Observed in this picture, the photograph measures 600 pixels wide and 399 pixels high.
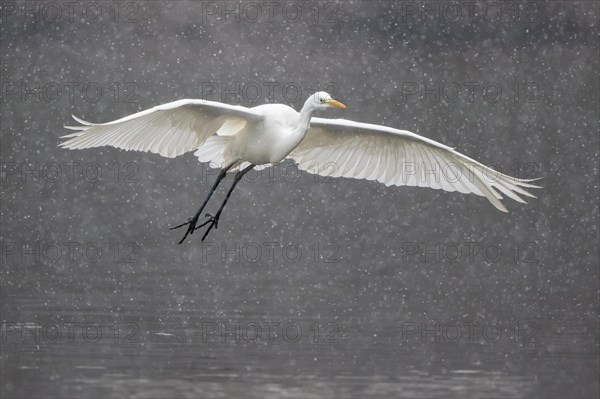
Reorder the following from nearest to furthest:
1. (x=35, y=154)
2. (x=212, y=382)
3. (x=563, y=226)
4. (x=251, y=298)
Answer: (x=212, y=382) → (x=251, y=298) → (x=563, y=226) → (x=35, y=154)

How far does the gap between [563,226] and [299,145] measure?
18231 millimetres

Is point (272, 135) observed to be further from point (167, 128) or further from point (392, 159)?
point (392, 159)

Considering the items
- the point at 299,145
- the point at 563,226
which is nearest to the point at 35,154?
the point at 563,226

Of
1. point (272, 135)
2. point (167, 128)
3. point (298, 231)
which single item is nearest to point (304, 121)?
point (272, 135)

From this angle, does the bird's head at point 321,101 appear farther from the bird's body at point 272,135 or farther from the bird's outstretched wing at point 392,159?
the bird's outstretched wing at point 392,159

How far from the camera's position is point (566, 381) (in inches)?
539

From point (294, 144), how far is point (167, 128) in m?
1.26

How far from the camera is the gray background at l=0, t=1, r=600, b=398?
14414 millimetres

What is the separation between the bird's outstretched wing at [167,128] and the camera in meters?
14.1

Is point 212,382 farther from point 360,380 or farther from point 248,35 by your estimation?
point 248,35

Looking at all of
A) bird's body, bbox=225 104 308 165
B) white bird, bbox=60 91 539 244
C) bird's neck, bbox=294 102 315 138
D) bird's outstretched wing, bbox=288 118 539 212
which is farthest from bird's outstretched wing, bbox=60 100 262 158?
bird's outstretched wing, bbox=288 118 539 212

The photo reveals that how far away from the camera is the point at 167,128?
1485cm

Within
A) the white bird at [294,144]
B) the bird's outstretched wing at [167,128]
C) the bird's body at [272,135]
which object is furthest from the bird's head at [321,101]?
the bird's outstretched wing at [167,128]

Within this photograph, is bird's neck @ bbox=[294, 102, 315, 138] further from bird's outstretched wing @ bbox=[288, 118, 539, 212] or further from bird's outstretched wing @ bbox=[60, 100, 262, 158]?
bird's outstretched wing @ bbox=[288, 118, 539, 212]
